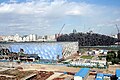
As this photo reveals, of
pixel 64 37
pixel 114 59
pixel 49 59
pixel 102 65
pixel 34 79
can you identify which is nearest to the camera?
pixel 34 79

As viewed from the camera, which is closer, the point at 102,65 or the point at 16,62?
the point at 102,65

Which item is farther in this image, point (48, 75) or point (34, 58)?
point (34, 58)

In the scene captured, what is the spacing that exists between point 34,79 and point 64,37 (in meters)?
52.4

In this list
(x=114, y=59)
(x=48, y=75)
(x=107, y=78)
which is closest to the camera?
(x=107, y=78)

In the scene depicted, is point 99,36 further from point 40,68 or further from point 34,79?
point 34,79

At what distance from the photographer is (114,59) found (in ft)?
80.9

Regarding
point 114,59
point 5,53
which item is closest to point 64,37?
point 5,53

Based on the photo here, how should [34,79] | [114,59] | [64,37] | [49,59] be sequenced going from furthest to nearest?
1. [64,37]
2. [49,59]
3. [114,59]
4. [34,79]

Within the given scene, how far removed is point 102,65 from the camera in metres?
22.3

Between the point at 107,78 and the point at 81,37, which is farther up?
Answer: the point at 81,37

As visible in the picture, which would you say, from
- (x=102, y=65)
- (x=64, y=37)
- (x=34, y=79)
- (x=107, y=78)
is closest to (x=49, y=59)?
(x=102, y=65)

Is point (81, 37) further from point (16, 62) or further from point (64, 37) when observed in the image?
point (16, 62)

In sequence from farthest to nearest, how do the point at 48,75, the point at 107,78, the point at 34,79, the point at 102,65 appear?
the point at 102,65 → the point at 48,75 → the point at 34,79 → the point at 107,78

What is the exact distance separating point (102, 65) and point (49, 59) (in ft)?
26.8
